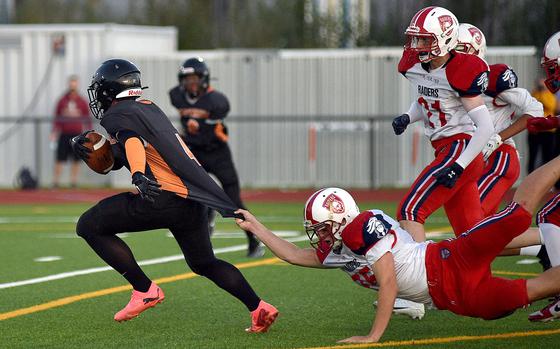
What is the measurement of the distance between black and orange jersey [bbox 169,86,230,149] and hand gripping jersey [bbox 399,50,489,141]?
352cm

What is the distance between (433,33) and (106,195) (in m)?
12.3

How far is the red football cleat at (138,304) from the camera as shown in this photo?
7359 millimetres

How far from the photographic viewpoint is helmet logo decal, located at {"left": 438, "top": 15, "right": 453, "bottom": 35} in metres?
7.71

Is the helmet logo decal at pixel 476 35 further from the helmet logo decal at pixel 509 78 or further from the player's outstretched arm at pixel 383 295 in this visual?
the player's outstretched arm at pixel 383 295

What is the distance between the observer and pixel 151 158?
7199mm

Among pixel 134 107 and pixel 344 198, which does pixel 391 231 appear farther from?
pixel 134 107

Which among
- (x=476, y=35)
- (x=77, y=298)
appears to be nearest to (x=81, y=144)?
(x=77, y=298)

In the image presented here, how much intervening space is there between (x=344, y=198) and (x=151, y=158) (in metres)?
1.30

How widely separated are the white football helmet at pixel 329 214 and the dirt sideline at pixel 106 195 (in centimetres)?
1136

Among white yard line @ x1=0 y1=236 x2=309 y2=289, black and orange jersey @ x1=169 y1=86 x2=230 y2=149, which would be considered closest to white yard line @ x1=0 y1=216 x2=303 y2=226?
white yard line @ x1=0 y1=236 x2=309 y2=289

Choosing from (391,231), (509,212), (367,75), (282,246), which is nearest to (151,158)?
(282,246)

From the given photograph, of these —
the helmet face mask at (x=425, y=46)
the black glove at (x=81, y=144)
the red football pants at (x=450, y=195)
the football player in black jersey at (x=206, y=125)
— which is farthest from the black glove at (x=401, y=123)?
the football player in black jersey at (x=206, y=125)

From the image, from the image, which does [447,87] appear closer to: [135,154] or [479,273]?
[479,273]

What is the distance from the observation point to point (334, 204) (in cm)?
655
